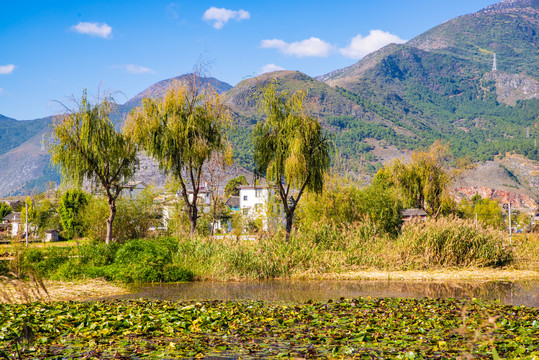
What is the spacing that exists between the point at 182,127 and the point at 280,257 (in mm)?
8232

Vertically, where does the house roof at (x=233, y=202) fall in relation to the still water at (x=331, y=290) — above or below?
above

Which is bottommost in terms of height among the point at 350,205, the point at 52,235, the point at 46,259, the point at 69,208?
the point at 52,235

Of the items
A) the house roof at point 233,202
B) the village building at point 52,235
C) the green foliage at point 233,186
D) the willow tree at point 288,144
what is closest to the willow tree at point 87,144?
the willow tree at point 288,144

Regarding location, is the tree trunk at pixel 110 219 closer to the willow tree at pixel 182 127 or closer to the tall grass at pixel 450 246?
the willow tree at pixel 182 127

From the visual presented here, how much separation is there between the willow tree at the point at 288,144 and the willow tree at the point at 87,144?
275 inches

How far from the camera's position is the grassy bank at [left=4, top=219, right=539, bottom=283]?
17.0 m

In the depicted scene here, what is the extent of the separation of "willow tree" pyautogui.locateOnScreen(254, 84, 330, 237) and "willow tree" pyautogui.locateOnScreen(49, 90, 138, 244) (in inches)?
275

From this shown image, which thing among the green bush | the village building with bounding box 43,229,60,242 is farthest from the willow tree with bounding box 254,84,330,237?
the village building with bounding box 43,229,60,242

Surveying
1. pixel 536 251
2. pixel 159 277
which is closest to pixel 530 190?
pixel 536 251

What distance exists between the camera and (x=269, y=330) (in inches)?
321

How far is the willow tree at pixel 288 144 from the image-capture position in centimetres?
2320

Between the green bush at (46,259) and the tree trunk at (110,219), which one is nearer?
the green bush at (46,259)

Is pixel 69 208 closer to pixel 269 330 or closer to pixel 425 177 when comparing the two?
pixel 425 177

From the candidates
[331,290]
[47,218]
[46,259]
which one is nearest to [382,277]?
[331,290]
